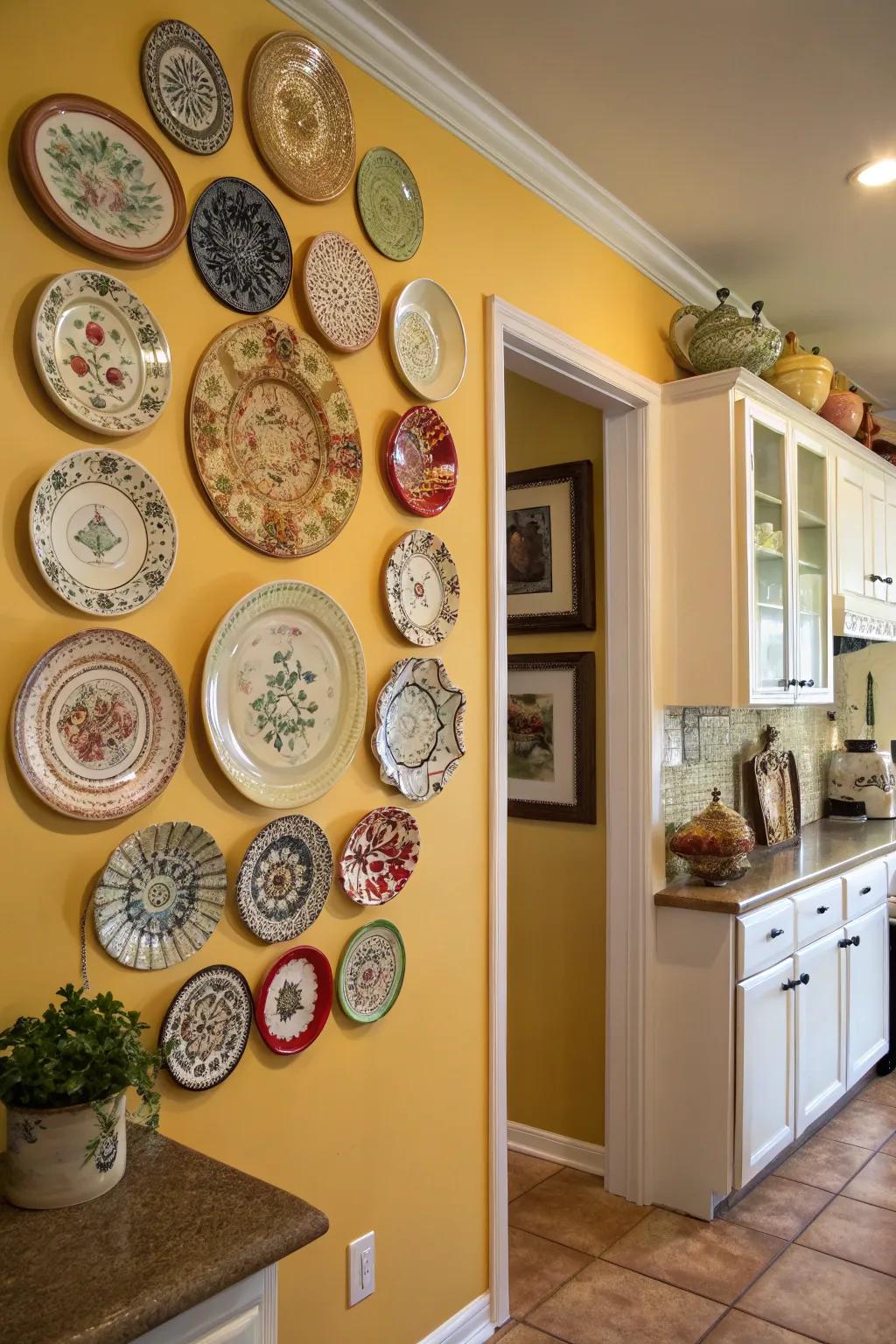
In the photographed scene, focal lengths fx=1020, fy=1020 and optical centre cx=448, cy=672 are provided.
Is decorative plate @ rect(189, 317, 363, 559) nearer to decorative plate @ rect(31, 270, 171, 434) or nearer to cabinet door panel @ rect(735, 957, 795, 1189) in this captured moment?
decorative plate @ rect(31, 270, 171, 434)

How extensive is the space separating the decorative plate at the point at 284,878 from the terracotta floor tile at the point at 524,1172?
5.33 feet

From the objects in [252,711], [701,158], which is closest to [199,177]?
[252,711]

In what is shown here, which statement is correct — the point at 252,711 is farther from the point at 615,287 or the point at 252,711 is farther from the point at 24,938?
the point at 615,287

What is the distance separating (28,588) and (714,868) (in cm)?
216

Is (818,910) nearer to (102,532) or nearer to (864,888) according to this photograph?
(864,888)

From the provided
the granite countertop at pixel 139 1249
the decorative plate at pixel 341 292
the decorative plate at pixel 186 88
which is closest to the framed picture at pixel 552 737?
the decorative plate at pixel 341 292

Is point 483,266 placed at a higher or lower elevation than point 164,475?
higher

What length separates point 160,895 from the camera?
1581 millimetres

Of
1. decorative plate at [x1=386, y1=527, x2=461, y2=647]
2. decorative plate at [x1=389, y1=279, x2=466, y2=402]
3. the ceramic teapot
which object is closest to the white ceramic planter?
decorative plate at [x1=386, y1=527, x2=461, y2=647]

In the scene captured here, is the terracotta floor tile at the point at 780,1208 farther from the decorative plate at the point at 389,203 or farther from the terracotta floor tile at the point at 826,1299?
the decorative plate at the point at 389,203

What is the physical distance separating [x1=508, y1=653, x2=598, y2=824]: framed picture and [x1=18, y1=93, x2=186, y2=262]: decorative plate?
193cm

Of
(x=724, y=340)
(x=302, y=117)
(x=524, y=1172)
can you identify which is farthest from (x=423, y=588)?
(x=524, y=1172)

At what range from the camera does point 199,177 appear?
5.54 feet

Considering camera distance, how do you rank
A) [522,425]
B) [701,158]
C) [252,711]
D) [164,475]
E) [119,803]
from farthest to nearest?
[522,425] < [701,158] < [252,711] < [164,475] < [119,803]
